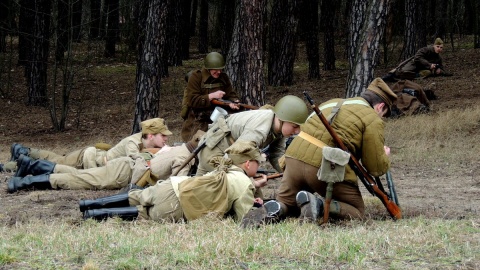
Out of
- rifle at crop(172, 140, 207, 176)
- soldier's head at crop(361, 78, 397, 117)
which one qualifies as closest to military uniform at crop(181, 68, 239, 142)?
rifle at crop(172, 140, 207, 176)

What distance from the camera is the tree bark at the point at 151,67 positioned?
16203 millimetres

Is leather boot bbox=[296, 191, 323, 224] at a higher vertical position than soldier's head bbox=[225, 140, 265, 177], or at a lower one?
lower

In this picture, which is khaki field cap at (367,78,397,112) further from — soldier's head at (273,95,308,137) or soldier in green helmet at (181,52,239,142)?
soldier in green helmet at (181,52,239,142)

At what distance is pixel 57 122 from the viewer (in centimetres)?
1936

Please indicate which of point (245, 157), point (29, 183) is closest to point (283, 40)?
point (29, 183)

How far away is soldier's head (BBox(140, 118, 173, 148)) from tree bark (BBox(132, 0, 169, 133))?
15.7 feet

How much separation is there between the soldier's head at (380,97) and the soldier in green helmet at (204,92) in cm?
450

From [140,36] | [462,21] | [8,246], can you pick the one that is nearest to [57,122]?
[140,36]

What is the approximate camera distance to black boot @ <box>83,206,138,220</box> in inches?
318

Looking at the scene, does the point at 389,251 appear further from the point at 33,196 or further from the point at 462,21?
the point at 462,21

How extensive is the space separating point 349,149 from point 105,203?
2.55 m

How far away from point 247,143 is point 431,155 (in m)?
6.09

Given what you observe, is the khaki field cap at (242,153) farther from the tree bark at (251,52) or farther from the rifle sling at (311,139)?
the tree bark at (251,52)

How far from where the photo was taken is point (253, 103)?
1471cm
